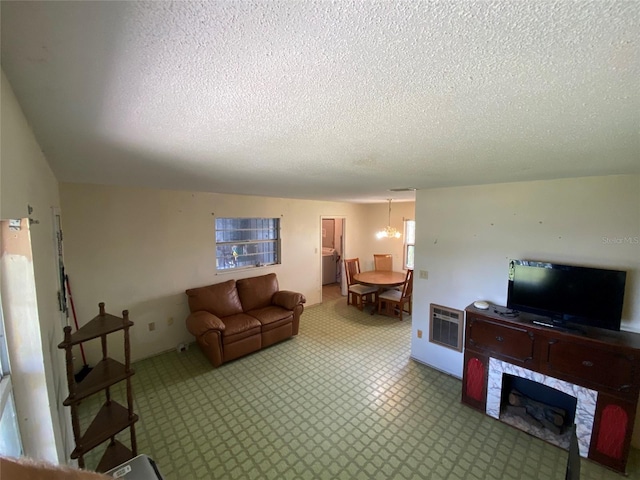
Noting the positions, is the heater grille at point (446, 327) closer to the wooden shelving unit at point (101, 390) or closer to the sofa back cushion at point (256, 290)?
the sofa back cushion at point (256, 290)

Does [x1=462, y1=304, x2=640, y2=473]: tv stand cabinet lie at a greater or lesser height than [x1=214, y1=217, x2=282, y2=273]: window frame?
lesser

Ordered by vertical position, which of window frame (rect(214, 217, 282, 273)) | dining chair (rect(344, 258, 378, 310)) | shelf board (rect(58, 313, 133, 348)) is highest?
window frame (rect(214, 217, 282, 273))

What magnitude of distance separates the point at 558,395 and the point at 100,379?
4099 millimetres

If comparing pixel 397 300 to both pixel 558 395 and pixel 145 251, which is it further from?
pixel 145 251

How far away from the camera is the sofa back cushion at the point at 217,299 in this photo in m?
3.92

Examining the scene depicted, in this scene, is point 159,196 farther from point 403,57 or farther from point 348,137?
point 403,57

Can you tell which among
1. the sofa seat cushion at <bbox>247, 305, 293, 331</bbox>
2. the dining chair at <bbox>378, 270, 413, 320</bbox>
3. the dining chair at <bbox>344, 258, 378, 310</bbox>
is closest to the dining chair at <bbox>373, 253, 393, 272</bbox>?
the dining chair at <bbox>344, 258, 378, 310</bbox>

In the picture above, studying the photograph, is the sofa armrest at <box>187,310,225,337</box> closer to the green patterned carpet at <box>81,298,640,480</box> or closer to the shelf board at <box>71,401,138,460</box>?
the green patterned carpet at <box>81,298,640,480</box>

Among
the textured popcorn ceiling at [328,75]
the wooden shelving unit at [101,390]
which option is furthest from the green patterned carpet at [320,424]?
the textured popcorn ceiling at [328,75]

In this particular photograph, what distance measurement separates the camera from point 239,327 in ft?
12.2

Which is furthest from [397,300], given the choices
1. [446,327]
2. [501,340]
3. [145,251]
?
[145,251]

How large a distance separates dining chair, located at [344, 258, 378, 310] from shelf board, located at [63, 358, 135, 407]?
435 centimetres

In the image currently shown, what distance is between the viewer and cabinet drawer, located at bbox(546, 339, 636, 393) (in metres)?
2.10

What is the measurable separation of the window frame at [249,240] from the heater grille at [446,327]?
9.84ft
